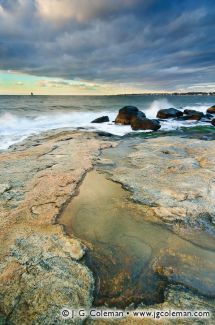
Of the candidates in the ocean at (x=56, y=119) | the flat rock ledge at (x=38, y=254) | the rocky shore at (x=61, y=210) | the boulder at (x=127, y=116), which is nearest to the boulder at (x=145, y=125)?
the ocean at (x=56, y=119)

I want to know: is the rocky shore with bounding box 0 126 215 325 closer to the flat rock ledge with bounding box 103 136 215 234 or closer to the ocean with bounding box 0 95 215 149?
the flat rock ledge with bounding box 103 136 215 234

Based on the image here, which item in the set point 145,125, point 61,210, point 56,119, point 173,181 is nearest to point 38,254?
point 61,210

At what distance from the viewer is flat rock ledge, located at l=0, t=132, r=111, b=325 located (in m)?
2.52

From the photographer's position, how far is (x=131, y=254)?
337 cm

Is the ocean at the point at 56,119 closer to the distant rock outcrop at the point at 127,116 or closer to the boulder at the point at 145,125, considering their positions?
the boulder at the point at 145,125

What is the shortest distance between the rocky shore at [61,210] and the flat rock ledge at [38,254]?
1cm

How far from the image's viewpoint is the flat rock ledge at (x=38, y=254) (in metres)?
2.52

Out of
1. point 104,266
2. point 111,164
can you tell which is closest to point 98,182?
point 111,164

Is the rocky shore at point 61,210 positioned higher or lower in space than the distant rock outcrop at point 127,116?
lower

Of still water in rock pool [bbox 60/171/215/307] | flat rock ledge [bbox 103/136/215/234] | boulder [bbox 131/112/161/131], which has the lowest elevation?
still water in rock pool [bbox 60/171/215/307]

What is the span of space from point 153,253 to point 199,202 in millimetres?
1790

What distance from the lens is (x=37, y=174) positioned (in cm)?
609

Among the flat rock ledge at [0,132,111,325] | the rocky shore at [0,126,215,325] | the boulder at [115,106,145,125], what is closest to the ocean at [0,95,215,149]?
the boulder at [115,106,145,125]

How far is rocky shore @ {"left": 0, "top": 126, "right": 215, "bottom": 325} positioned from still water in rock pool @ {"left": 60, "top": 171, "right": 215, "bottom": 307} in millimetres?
101
